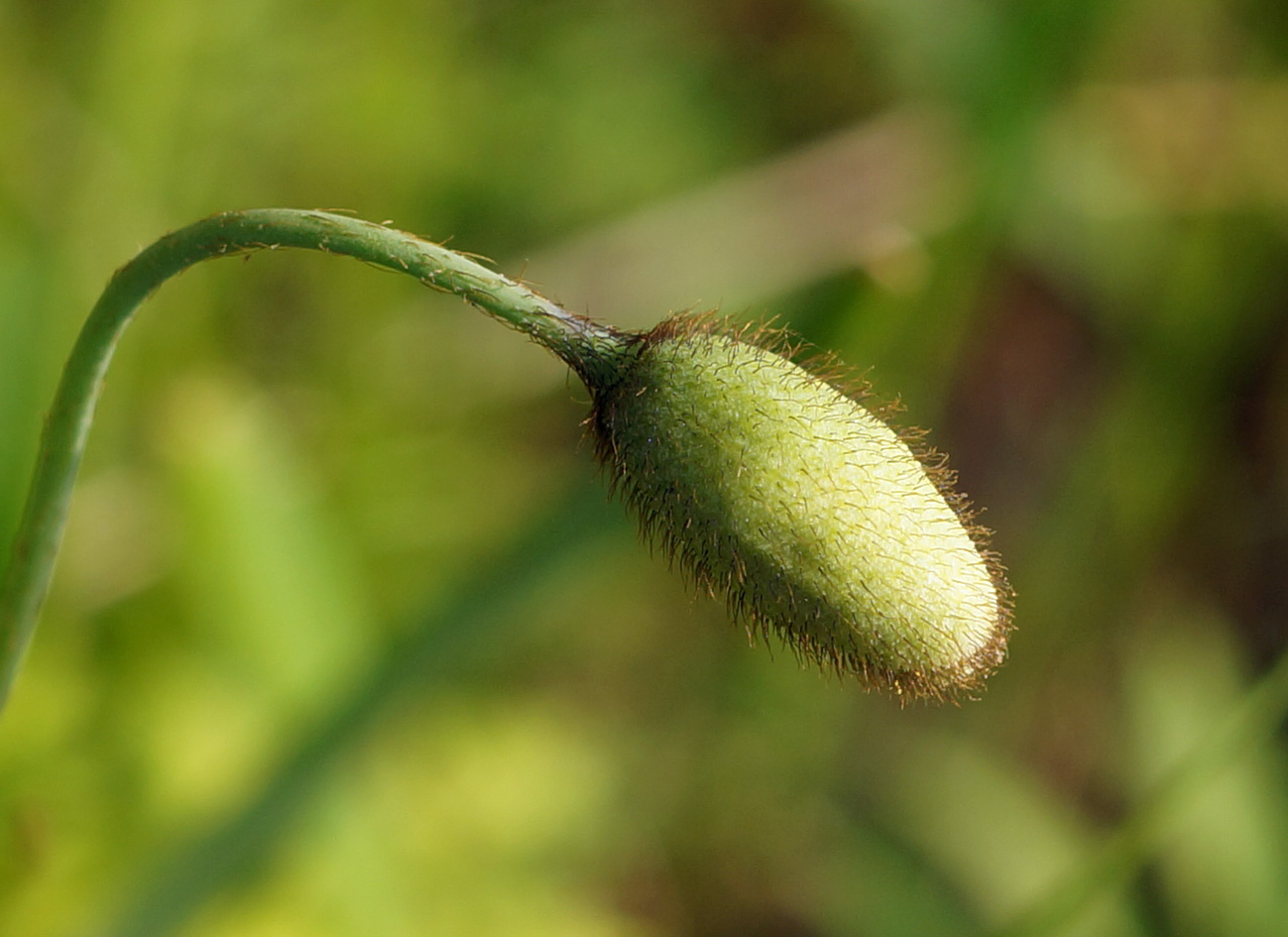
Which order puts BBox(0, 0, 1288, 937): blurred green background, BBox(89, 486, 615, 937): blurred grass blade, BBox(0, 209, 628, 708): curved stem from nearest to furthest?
BBox(0, 209, 628, 708): curved stem < BBox(89, 486, 615, 937): blurred grass blade < BBox(0, 0, 1288, 937): blurred green background

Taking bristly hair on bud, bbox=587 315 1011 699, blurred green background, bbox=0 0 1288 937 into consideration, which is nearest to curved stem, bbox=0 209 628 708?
bristly hair on bud, bbox=587 315 1011 699

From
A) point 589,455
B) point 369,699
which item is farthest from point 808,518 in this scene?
point 589,455

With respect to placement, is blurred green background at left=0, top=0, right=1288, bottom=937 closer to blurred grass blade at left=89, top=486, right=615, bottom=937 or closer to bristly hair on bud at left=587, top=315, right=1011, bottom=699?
blurred grass blade at left=89, top=486, right=615, bottom=937

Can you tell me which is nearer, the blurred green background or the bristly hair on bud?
the bristly hair on bud

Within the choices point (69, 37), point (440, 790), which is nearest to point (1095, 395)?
point (440, 790)

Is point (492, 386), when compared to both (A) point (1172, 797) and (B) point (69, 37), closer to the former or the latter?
(B) point (69, 37)

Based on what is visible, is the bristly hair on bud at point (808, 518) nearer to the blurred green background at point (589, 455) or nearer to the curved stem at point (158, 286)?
the curved stem at point (158, 286)

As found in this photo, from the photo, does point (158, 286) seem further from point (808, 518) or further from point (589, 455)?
point (589, 455)
